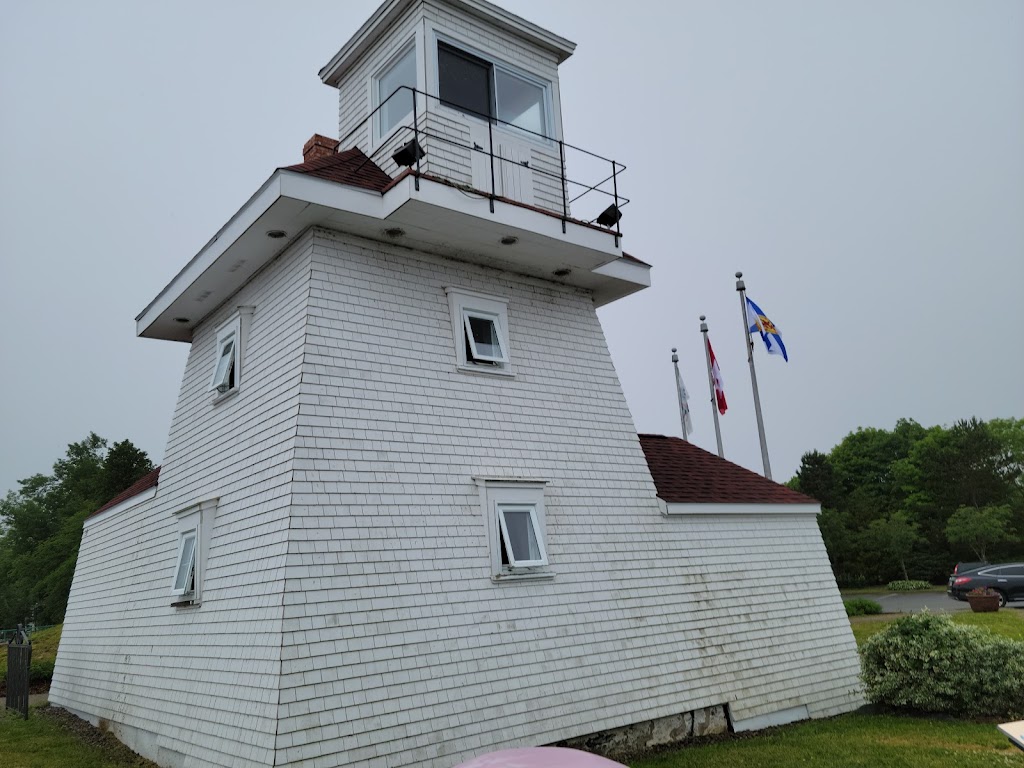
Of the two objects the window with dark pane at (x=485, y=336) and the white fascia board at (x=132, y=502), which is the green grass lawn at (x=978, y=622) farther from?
the white fascia board at (x=132, y=502)

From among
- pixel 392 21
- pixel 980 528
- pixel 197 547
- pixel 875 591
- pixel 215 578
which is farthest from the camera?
pixel 980 528

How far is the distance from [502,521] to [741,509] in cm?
479

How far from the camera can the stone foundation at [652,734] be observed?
8953 mm

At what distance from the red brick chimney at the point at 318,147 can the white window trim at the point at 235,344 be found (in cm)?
371

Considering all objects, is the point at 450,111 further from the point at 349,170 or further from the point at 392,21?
the point at 392,21

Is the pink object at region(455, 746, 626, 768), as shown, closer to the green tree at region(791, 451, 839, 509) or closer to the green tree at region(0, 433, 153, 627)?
the green tree at region(0, 433, 153, 627)

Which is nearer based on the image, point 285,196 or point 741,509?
point 285,196

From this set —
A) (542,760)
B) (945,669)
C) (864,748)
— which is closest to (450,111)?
(542,760)

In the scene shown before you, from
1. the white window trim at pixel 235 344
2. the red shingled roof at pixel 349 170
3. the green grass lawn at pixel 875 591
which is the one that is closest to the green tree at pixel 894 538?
the green grass lawn at pixel 875 591

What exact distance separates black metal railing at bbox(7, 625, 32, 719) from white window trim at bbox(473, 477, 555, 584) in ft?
32.8

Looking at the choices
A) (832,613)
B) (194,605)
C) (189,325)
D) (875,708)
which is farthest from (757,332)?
(194,605)

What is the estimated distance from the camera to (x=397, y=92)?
35.5 feet

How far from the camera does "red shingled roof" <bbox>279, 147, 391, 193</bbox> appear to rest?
8806 millimetres

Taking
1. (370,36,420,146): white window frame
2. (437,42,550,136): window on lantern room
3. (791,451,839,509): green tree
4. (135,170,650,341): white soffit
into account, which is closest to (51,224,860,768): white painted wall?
(135,170,650,341): white soffit
